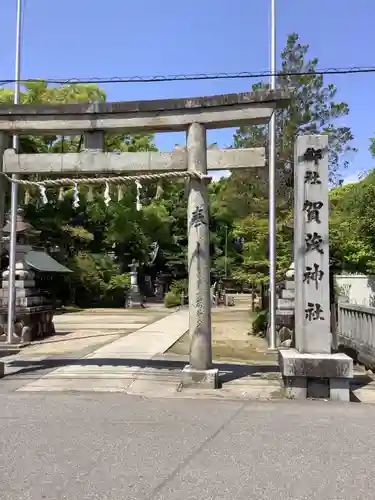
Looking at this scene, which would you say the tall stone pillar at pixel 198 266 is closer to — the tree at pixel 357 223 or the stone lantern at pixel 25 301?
the stone lantern at pixel 25 301

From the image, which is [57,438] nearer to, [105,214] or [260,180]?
[260,180]

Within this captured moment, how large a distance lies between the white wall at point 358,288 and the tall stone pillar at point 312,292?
13713 mm

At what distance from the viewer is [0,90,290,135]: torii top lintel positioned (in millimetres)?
8336

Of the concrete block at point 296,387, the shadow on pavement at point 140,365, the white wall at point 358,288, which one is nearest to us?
the concrete block at point 296,387

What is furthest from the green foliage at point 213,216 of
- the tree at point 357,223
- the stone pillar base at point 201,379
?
the stone pillar base at point 201,379

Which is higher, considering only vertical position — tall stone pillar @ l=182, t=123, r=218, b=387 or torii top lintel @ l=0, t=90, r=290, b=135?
torii top lintel @ l=0, t=90, r=290, b=135

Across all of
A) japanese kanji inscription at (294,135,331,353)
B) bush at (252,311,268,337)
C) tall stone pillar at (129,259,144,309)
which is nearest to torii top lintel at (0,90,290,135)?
japanese kanji inscription at (294,135,331,353)

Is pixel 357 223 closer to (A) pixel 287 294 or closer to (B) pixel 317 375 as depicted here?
(A) pixel 287 294

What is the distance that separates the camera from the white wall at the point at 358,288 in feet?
70.0

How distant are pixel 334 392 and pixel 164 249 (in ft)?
136

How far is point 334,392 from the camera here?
7.59m

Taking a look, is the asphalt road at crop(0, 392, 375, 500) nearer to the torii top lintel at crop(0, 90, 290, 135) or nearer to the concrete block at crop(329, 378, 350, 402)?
the concrete block at crop(329, 378, 350, 402)

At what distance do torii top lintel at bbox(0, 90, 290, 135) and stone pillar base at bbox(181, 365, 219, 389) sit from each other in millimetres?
4033

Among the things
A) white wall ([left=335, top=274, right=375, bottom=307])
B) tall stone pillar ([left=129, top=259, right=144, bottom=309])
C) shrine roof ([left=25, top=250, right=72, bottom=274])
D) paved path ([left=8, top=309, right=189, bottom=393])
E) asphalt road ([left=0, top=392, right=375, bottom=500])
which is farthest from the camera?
tall stone pillar ([left=129, top=259, right=144, bottom=309])
